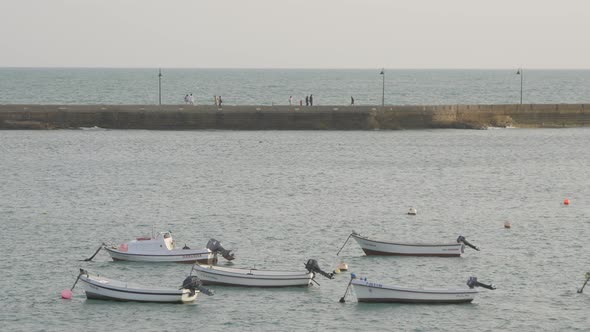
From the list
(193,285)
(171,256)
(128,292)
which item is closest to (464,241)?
(171,256)

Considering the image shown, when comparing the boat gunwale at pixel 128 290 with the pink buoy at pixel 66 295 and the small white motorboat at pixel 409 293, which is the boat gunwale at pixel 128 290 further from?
the small white motorboat at pixel 409 293

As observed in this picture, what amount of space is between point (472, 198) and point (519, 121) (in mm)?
44417

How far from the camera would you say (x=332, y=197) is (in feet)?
229

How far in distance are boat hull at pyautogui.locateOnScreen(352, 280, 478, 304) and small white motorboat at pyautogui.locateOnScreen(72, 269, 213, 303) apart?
580cm

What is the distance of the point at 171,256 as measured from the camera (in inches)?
1925

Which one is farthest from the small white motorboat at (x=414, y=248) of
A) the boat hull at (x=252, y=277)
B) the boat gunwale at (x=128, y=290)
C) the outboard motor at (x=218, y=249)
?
the boat gunwale at (x=128, y=290)

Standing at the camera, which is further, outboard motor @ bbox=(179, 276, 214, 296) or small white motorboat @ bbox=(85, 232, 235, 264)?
small white motorboat @ bbox=(85, 232, 235, 264)

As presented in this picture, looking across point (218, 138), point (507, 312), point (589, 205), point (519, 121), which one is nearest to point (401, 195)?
point (589, 205)

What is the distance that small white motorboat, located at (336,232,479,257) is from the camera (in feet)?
166

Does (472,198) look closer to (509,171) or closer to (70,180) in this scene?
(509,171)

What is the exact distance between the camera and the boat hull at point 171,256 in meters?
48.4

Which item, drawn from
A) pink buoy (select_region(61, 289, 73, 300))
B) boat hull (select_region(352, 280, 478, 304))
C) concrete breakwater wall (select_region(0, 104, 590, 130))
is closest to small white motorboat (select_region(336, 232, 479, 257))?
boat hull (select_region(352, 280, 478, 304))

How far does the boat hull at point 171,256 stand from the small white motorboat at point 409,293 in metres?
8.32

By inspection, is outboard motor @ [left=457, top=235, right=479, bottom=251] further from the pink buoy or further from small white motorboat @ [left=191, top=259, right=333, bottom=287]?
the pink buoy
